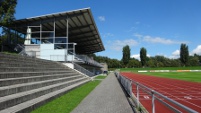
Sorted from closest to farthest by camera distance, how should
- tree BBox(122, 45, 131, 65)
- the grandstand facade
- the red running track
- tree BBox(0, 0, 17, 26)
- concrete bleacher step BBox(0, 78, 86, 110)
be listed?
1. concrete bleacher step BBox(0, 78, 86, 110)
2. the red running track
3. the grandstand facade
4. tree BBox(0, 0, 17, 26)
5. tree BBox(122, 45, 131, 65)

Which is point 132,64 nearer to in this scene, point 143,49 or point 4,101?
point 143,49

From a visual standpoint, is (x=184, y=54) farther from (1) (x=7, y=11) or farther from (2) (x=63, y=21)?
(1) (x=7, y=11)

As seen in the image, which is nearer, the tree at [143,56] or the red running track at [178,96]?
the red running track at [178,96]

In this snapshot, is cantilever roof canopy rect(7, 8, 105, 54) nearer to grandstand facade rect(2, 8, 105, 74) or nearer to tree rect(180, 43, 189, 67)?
grandstand facade rect(2, 8, 105, 74)

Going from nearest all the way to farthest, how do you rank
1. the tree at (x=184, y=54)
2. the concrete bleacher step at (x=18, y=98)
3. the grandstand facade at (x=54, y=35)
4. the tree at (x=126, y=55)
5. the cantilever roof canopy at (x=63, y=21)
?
1. the concrete bleacher step at (x=18, y=98)
2. the grandstand facade at (x=54, y=35)
3. the cantilever roof canopy at (x=63, y=21)
4. the tree at (x=184, y=54)
5. the tree at (x=126, y=55)

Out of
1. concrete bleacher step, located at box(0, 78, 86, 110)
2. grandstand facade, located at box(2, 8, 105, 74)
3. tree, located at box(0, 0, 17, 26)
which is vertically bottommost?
concrete bleacher step, located at box(0, 78, 86, 110)

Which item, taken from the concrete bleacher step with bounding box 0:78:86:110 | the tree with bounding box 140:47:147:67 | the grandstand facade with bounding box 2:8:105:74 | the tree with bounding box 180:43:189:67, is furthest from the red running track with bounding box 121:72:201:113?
the tree with bounding box 180:43:189:67

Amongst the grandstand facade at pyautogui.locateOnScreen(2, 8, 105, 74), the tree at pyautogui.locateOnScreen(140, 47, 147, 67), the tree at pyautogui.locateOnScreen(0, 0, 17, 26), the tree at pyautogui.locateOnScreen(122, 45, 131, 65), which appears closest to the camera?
the grandstand facade at pyautogui.locateOnScreen(2, 8, 105, 74)

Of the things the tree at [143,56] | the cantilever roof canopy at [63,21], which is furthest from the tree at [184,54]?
the cantilever roof canopy at [63,21]

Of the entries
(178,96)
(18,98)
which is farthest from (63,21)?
(18,98)

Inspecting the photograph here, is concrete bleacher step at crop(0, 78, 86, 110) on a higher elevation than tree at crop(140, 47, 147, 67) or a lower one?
lower

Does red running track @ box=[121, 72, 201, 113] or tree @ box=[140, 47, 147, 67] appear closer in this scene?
red running track @ box=[121, 72, 201, 113]

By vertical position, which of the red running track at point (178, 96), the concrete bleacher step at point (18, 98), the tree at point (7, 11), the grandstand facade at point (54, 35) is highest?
the tree at point (7, 11)

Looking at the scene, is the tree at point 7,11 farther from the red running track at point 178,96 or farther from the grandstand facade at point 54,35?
the red running track at point 178,96
